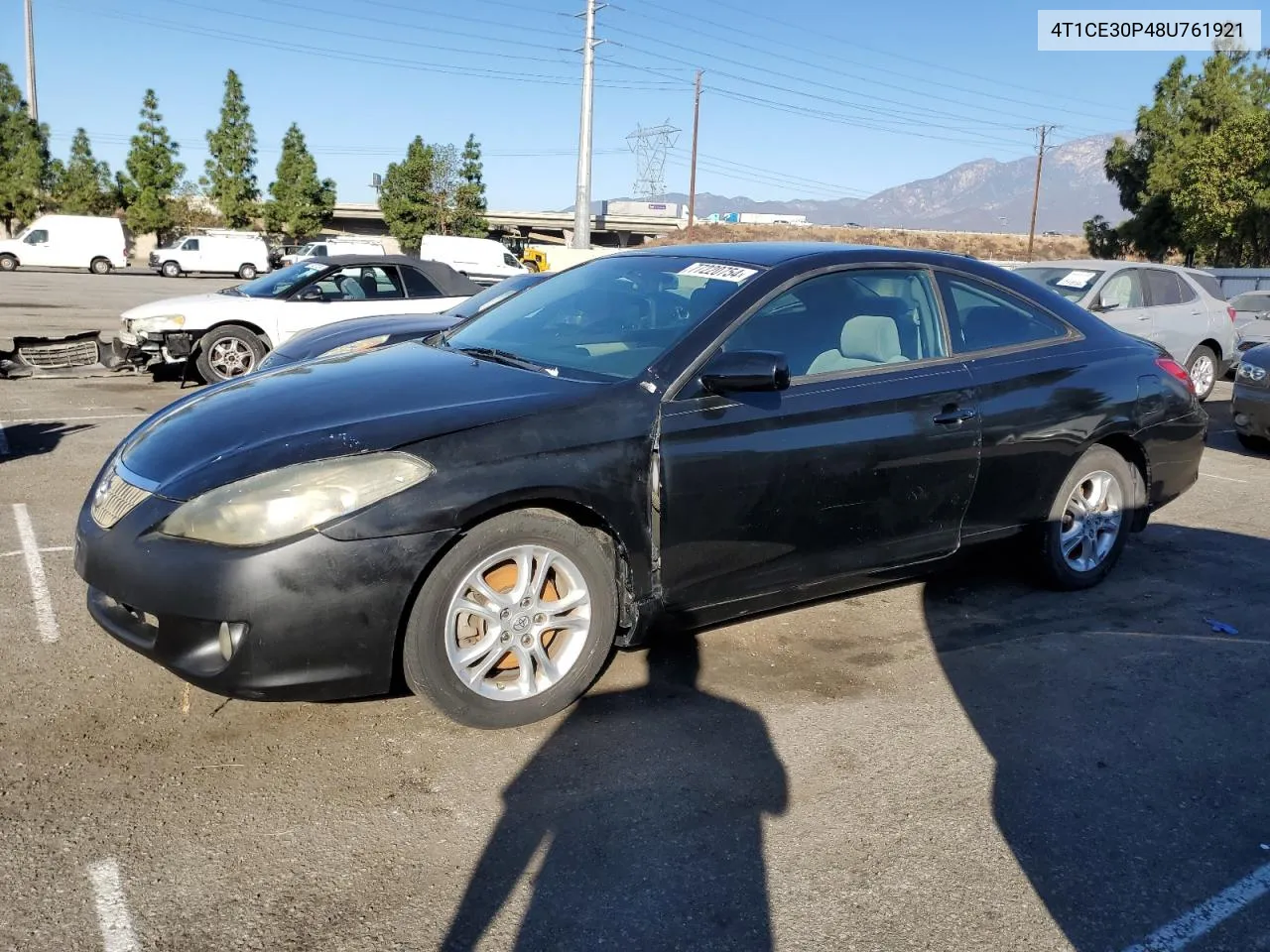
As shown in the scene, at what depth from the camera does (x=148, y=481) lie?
11.2 feet

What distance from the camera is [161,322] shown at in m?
11.1

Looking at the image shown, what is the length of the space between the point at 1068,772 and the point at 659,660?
1.55 metres

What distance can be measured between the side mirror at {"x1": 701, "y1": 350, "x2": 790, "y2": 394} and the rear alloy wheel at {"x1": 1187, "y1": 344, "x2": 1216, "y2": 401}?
10.8m

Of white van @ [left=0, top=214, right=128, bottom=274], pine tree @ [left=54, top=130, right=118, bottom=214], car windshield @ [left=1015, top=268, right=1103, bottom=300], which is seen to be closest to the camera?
car windshield @ [left=1015, top=268, right=1103, bottom=300]

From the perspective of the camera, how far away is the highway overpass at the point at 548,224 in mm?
97625

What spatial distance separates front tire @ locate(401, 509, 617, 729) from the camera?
11.0 ft

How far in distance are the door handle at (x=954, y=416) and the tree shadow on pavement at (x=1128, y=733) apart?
2.13ft

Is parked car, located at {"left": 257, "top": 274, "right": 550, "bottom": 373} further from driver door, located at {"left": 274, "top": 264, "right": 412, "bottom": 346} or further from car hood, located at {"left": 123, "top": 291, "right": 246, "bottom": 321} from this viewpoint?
car hood, located at {"left": 123, "top": 291, "right": 246, "bottom": 321}

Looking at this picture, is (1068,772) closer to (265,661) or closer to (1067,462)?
(1067,462)

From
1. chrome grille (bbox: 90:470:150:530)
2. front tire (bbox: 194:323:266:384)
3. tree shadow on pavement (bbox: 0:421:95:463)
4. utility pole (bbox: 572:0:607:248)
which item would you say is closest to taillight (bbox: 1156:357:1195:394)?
chrome grille (bbox: 90:470:150:530)

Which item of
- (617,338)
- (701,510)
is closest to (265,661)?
(701,510)

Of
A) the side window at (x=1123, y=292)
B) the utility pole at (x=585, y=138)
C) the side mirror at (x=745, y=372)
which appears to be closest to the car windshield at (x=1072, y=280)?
the side window at (x=1123, y=292)

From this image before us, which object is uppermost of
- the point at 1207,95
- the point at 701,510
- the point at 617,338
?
the point at 1207,95

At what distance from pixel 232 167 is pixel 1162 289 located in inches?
2465
